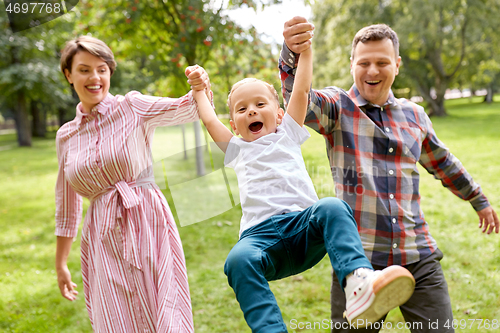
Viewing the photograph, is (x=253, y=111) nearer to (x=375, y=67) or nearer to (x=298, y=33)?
(x=298, y=33)

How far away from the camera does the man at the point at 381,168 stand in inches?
94.6

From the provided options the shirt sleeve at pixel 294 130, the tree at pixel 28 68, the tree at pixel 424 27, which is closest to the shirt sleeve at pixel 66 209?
the shirt sleeve at pixel 294 130

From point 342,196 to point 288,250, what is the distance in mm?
919

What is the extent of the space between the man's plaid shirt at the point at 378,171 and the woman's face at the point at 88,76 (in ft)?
4.24

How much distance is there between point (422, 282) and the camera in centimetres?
243

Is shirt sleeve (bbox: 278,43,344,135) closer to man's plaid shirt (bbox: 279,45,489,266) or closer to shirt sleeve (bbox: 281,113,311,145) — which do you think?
man's plaid shirt (bbox: 279,45,489,266)

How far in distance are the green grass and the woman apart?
0.67 feet

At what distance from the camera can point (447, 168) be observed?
9.13 feet

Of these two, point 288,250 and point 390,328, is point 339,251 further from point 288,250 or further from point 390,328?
point 390,328

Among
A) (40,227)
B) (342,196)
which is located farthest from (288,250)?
(40,227)

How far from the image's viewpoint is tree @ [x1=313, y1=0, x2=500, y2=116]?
21703 mm

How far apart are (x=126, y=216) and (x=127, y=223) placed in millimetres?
44

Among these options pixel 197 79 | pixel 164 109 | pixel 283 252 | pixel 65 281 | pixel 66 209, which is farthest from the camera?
pixel 65 281

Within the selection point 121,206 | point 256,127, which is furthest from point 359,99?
point 121,206
